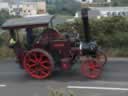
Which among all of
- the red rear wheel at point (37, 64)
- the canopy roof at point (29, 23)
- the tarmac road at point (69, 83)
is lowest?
the tarmac road at point (69, 83)

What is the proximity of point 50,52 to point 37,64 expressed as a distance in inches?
Answer: 18.4

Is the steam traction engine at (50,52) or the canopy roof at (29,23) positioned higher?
the canopy roof at (29,23)

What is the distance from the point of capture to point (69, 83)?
36.1 feet

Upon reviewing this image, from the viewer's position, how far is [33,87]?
10.7 metres

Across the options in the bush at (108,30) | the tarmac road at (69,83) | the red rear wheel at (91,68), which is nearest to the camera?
the tarmac road at (69,83)

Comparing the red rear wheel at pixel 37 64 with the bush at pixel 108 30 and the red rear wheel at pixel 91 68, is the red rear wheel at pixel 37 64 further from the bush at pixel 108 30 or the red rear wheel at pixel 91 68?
the bush at pixel 108 30

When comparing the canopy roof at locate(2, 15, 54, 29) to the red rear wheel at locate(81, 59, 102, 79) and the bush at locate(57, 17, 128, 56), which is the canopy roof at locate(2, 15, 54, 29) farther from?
the bush at locate(57, 17, 128, 56)

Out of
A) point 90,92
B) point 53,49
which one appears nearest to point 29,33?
point 53,49

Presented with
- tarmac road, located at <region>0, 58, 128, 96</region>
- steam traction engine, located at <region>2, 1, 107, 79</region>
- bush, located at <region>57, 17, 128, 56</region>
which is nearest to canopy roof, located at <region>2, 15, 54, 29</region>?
steam traction engine, located at <region>2, 1, 107, 79</region>

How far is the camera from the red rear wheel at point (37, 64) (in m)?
11.5

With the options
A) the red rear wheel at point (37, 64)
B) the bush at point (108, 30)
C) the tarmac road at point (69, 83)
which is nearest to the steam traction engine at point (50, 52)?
the red rear wheel at point (37, 64)

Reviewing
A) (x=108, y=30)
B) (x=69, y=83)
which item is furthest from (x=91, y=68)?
(x=108, y=30)

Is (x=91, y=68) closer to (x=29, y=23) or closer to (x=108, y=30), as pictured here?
(x=29, y=23)

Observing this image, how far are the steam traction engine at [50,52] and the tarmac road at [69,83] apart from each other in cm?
25
